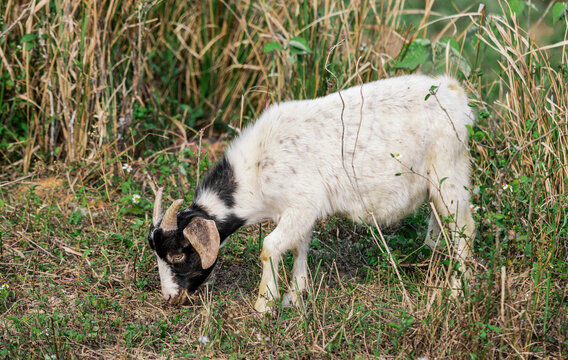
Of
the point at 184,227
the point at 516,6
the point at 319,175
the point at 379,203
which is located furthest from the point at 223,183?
the point at 516,6

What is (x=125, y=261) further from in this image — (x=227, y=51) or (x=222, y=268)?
(x=227, y=51)

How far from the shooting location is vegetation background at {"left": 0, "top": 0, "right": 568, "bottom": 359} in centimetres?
389

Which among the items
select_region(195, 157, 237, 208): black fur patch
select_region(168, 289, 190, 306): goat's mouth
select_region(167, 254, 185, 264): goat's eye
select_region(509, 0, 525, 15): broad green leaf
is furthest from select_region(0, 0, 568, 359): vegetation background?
select_region(195, 157, 237, 208): black fur patch

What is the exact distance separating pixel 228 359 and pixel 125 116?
3.03 meters

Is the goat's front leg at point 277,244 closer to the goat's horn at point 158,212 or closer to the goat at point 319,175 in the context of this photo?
the goat at point 319,175

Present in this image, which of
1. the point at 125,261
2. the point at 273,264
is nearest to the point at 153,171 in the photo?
the point at 125,261

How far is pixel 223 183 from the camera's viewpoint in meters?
4.55

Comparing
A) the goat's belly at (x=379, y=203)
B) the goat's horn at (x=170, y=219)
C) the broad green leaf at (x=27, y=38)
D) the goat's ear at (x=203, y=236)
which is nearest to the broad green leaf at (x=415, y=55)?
the goat's belly at (x=379, y=203)

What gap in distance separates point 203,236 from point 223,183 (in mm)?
436

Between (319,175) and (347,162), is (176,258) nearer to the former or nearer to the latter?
(319,175)

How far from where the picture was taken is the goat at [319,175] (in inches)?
173

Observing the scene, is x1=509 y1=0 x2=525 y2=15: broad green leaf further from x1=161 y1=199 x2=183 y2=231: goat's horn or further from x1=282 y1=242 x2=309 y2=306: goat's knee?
x1=161 y1=199 x2=183 y2=231: goat's horn

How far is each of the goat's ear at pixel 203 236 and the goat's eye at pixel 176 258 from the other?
0.14 m

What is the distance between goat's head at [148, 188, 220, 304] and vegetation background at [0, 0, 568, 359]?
15 centimetres
